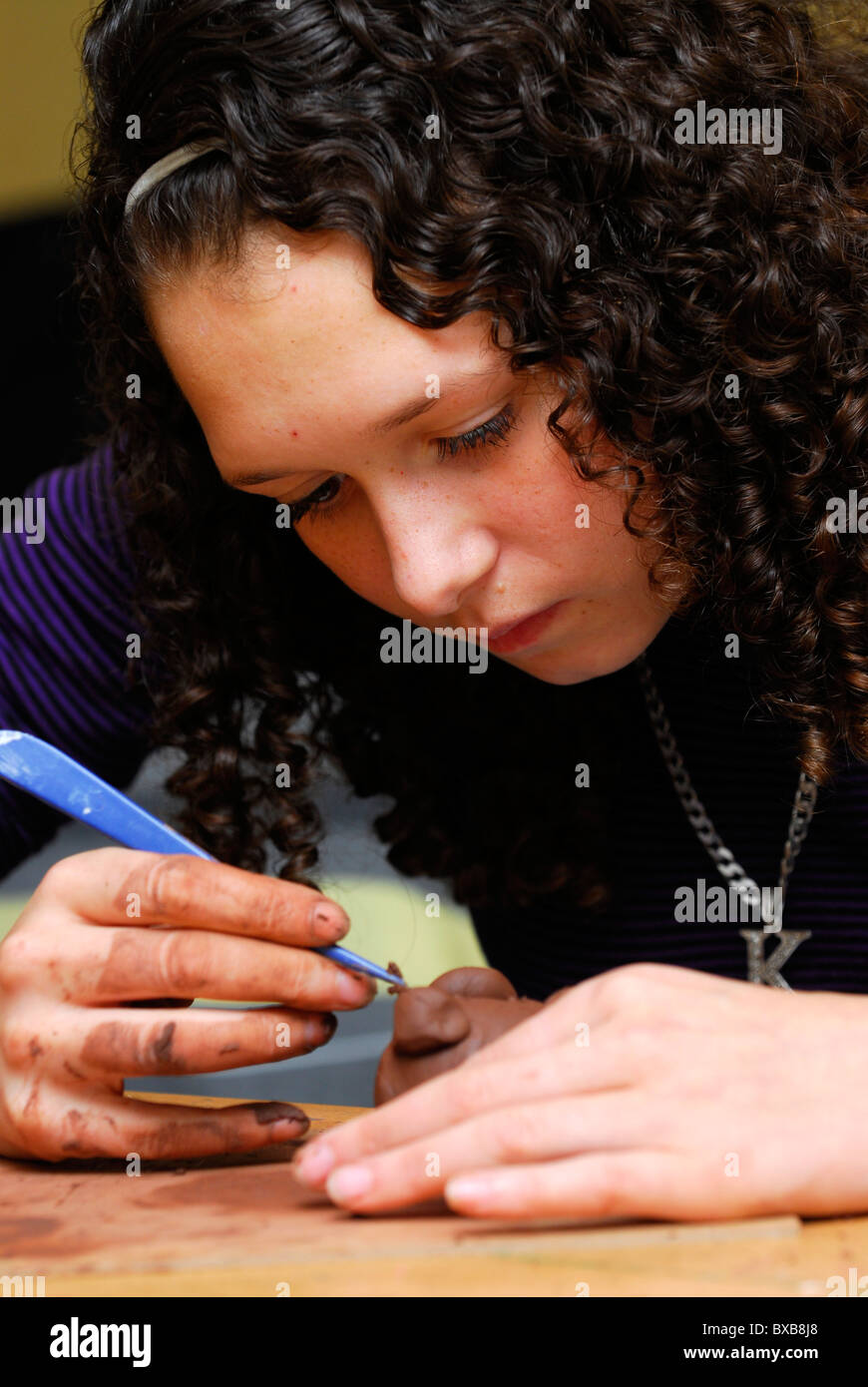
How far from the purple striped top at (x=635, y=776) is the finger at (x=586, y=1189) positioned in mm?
546

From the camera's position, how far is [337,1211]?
0.66 metres

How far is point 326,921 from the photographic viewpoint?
0.79 m

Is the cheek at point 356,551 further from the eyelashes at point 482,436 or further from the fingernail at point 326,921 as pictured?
the fingernail at point 326,921

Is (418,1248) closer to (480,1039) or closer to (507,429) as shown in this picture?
(480,1039)

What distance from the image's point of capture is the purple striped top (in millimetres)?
1146

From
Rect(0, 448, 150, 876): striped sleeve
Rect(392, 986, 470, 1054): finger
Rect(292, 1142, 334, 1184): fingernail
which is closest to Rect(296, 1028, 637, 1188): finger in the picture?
Rect(292, 1142, 334, 1184): fingernail

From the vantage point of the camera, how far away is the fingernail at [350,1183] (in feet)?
2.03

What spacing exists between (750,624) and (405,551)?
28cm

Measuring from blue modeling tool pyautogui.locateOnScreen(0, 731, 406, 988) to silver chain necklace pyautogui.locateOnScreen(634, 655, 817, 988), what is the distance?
43 cm

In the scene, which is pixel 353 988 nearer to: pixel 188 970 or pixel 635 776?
pixel 188 970

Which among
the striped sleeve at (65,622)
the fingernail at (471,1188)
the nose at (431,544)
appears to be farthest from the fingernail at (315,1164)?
the striped sleeve at (65,622)

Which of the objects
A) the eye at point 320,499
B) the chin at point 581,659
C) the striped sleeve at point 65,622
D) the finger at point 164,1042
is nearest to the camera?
the finger at point 164,1042

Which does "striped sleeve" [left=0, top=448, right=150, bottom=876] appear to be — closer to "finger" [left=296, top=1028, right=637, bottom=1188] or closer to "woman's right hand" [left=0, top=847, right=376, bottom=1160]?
"woman's right hand" [left=0, top=847, right=376, bottom=1160]

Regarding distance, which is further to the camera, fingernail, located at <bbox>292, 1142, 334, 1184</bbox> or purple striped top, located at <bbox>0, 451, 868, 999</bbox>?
purple striped top, located at <bbox>0, 451, 868, 999</bbox>
